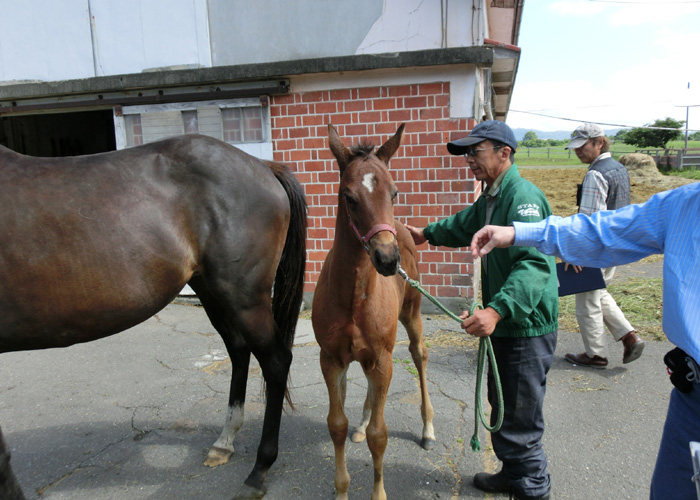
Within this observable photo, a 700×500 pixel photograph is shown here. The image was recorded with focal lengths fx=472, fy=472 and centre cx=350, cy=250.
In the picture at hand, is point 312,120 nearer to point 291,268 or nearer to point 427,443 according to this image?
point 291,268

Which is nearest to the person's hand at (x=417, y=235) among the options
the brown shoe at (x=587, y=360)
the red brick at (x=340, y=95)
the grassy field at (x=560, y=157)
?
the brown shoe at (x=587, y=360)

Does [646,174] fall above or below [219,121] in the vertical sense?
below

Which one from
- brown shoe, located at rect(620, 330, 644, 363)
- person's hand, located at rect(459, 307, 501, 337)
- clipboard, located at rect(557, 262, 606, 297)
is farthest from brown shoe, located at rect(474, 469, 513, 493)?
brown shoe, located at rect(620, 330, 644, 363)

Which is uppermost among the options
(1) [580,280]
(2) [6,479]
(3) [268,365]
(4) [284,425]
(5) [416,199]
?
Answer: (5) [416,199]

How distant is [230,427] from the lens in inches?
127

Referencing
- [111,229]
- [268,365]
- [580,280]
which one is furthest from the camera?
[580,280]

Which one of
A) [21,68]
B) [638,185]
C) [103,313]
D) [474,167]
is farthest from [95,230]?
[638,185]

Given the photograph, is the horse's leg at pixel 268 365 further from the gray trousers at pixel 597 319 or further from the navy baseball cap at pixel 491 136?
the gray trousers at pixel 597 319

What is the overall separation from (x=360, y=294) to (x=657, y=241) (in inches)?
50.9

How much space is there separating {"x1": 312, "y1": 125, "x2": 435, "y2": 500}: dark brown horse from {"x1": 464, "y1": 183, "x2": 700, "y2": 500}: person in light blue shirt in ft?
2.01

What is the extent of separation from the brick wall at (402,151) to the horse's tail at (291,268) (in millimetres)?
2539

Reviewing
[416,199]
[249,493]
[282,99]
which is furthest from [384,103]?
[249,493]

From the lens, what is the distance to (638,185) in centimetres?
1638

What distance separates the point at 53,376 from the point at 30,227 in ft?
8.71
